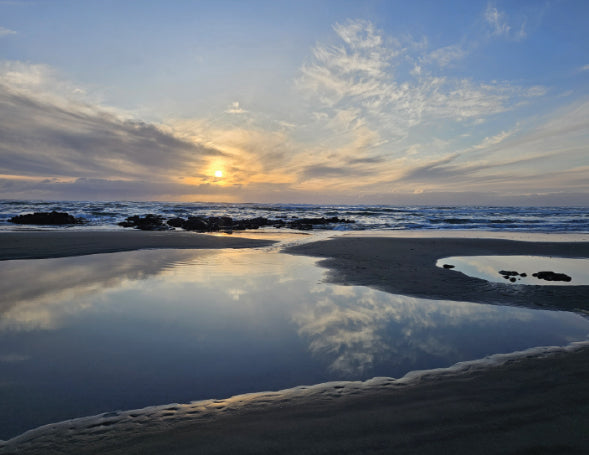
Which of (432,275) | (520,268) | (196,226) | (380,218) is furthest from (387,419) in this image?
(380,218)

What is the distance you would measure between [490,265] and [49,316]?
1160cm

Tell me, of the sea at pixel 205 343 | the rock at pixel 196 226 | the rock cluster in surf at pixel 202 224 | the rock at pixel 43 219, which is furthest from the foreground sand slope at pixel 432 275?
the rock at pixel 43 219

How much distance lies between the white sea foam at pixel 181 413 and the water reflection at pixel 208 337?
0.14 meters

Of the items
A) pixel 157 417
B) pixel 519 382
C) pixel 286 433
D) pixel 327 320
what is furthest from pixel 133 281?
pixel 519 382

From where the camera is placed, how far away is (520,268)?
10.0 m

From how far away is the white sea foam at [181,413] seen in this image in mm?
2393

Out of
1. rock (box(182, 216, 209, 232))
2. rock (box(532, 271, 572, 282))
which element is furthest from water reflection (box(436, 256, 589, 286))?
rock (box(182, 216, 209, 232))

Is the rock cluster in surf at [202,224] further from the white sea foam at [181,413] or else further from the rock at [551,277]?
the white sea foam at [181,413]

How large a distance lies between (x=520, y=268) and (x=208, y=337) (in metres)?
9.93

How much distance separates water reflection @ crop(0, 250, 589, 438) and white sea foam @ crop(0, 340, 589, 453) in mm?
139

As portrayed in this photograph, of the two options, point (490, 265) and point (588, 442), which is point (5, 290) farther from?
point (490, 265)

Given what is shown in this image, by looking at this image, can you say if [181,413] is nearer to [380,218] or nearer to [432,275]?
[432,275]

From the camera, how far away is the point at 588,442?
2.33 m

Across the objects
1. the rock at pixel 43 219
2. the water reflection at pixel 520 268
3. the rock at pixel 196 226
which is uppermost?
the rock at pixel 43 219
